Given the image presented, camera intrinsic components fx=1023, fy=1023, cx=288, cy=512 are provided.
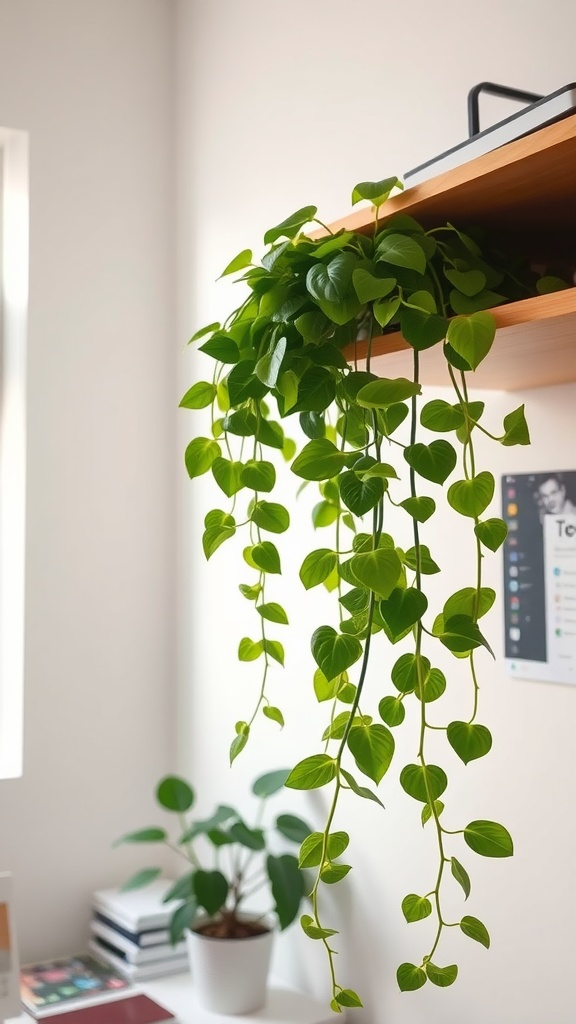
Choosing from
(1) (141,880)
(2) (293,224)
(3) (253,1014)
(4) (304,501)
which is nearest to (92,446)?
(4) (304,501)

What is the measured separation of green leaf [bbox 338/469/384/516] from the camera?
0.83 metres

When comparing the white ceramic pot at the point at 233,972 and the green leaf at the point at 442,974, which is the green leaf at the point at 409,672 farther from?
the white ceramic pot at the point at 233,972

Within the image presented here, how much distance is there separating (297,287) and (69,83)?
1412mm

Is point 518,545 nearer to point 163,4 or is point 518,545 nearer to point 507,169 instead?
point 507,169

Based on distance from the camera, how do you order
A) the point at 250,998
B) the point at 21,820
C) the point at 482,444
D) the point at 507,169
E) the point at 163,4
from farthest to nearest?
1. the point at 163,4
2. the point at 21,820
3. the point at 250,998
4. the point at 482,444
5. the point at 507,169

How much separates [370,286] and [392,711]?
371 mm

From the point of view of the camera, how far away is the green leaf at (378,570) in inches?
30.7

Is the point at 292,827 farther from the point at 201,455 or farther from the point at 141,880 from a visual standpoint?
the point at 201,455

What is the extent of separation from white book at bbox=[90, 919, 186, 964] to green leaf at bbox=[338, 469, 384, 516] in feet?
4.15

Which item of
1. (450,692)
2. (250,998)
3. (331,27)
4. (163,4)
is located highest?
(163,4)

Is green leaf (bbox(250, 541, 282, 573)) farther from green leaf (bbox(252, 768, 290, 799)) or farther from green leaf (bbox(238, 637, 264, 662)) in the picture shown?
green leaf (bbox(252, 768, 290, 799))

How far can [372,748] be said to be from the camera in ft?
2.77

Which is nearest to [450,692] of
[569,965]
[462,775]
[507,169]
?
[462,775]

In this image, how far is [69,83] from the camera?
83.4 inches
